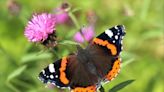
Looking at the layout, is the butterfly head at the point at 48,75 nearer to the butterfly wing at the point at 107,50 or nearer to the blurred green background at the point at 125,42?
the butterfly wing at the point at 107,50

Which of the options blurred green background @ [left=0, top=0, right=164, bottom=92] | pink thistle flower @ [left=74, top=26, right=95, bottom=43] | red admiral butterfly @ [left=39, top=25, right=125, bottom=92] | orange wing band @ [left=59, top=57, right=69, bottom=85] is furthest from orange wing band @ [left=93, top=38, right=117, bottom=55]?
pink thistle flower @ [left=74, top=26, right=95, bottom=43]

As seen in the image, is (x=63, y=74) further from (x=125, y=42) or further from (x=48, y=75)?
(x=125, y=42)

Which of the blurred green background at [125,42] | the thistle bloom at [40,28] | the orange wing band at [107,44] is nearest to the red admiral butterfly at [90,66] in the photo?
the orange wing band at [107,44]

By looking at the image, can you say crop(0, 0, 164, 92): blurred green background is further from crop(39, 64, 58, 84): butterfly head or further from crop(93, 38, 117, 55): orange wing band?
crop(39, 64, 58, 84): butterfly head

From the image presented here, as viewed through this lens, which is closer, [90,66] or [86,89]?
[86,89]

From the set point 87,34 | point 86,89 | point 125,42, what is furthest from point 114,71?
point 125,42

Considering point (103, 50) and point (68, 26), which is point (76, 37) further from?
point (103, 50)
